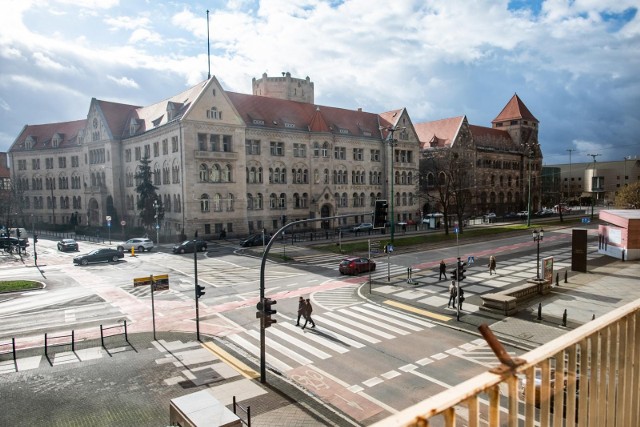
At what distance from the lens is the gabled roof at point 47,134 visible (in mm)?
81500

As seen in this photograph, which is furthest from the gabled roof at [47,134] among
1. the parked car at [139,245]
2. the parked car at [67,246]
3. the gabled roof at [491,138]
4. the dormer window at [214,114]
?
the gabled roof at [491,138]

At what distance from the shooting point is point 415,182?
259 feet

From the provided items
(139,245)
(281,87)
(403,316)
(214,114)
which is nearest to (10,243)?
(139,245)

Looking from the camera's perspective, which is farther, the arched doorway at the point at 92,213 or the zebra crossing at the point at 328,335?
the arched doorway at the point at 92,213

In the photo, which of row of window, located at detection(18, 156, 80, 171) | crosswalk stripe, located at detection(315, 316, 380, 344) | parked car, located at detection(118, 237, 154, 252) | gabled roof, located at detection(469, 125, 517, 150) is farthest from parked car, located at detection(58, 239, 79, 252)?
gabled roof, located at detection(469, 125, 517, 150)

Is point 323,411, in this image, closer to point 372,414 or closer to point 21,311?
point 372,414

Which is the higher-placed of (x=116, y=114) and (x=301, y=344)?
(x=116, y=114)

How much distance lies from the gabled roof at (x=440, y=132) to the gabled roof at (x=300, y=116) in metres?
16.4

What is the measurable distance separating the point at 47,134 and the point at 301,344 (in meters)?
87.2

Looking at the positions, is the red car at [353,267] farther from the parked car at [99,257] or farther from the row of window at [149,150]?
the row of window at [149,150]

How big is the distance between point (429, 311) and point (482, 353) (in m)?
5.70

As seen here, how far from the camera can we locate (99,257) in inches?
1606

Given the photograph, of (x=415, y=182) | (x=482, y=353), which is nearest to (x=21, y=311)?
(x=482, y=353)

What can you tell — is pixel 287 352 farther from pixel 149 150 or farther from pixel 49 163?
pixel 49 163
